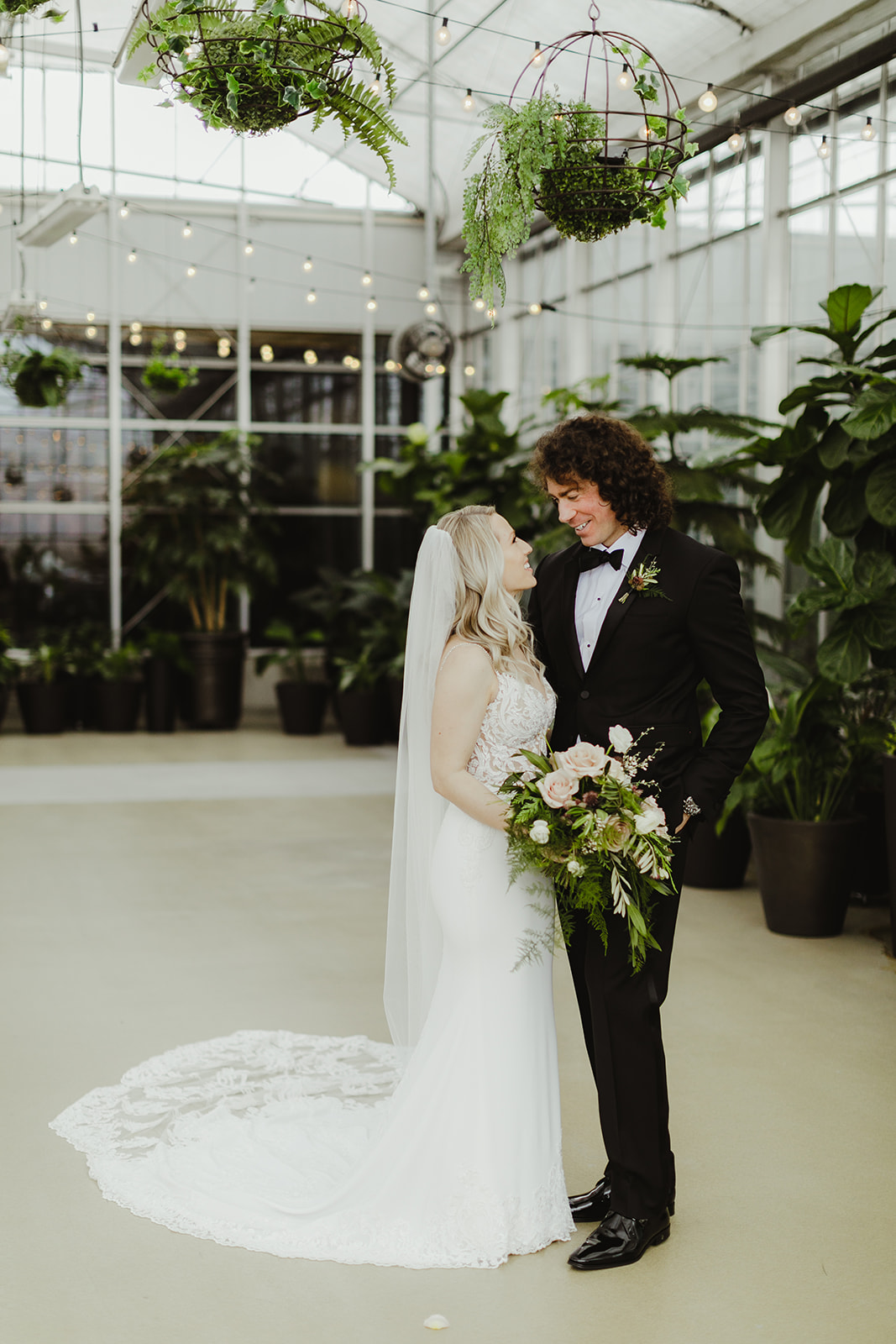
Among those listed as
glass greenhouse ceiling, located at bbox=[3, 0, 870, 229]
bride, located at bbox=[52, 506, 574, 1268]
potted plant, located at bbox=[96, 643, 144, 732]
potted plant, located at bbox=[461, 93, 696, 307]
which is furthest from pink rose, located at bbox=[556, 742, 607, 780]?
potted plant, located at bbox=[96, 643, 144, 732]

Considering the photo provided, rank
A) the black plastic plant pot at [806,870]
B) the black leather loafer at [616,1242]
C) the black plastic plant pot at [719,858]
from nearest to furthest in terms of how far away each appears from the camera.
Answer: the black leather loafer at [616,1242] < the black plastic plant pot at [806,870] < the black plastic plant pot at [719,858]

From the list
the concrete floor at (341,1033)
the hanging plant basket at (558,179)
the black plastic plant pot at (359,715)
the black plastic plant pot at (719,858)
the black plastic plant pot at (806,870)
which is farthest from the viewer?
the black plastic plant pot at (359,715)

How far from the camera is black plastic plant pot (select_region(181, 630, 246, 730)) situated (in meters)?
11.7

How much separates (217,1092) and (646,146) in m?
2.71

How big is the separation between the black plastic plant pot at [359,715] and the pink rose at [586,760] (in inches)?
335

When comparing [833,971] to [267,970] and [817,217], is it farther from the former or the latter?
[817,217]

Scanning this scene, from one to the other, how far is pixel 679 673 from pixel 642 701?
11 cm

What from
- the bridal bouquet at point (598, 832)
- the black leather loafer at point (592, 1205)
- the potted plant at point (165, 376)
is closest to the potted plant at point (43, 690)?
the potted plant at point (165, 376)

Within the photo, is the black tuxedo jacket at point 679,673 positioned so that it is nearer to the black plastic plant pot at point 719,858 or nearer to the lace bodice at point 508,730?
the lace bodice at point 508,730

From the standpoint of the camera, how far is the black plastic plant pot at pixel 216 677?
11.7 m

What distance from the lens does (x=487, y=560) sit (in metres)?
2.86

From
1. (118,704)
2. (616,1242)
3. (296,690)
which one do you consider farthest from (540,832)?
(118,704)

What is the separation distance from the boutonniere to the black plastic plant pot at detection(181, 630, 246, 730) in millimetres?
9248

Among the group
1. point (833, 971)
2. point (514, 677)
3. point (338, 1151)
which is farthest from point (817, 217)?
point (338, 1151)
